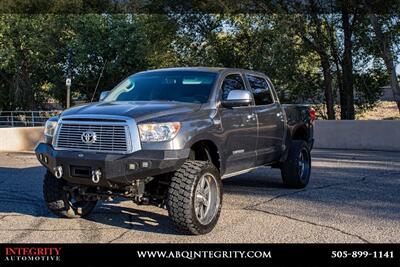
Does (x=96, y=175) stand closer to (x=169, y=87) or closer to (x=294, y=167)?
(x=169, y=87)

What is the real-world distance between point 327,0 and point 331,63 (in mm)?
2808

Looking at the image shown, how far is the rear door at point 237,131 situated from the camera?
6.66 metres

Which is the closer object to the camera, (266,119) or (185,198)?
(185,198)

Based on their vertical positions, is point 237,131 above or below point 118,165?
above

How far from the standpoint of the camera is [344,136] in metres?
17.3

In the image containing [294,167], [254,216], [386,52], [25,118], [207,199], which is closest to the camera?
[207,199]

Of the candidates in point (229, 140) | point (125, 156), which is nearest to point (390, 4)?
point (229, 140)

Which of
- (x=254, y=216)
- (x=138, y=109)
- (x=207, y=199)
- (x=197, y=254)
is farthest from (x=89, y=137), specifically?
(x=254, y=216)

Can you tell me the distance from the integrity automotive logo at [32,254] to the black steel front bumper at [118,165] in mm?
883

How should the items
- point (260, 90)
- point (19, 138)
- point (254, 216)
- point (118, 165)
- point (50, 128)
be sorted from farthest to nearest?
point (19, 138) < point (260, 90) < point (254, 216) < point (50, 128) < point (118, 165)

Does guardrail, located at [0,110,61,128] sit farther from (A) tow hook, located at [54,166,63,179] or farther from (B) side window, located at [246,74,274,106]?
(A) tow hook, located at [54,166,63,179]

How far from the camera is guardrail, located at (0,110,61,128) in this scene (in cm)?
3117

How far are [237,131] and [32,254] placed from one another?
2986 millimetres

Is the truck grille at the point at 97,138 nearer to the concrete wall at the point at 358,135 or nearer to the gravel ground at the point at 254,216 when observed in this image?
the gravel ground at the point at 254,216
